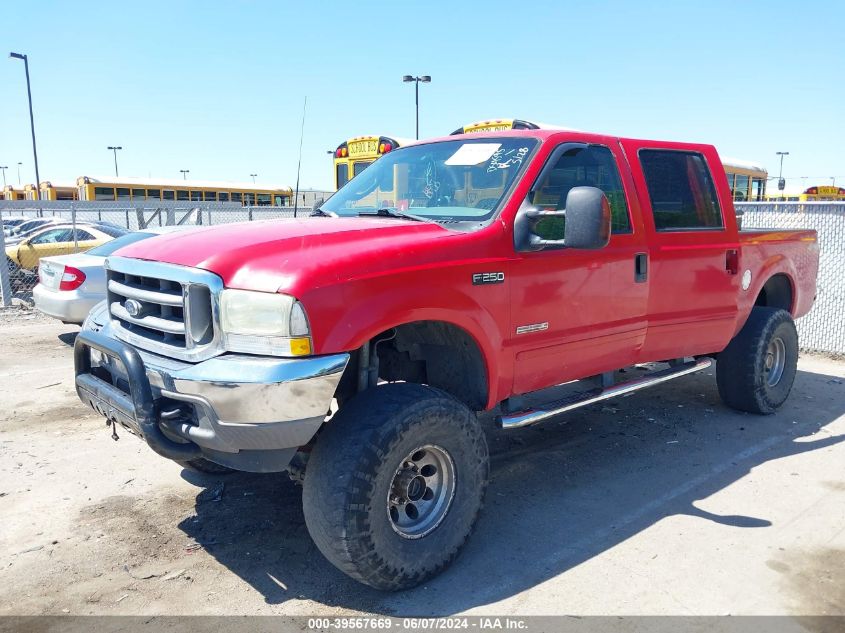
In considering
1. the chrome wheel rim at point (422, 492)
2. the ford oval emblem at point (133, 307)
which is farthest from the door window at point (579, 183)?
the ford oval emblem at point (133, 307)

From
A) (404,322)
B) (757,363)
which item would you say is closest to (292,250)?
(404,322)

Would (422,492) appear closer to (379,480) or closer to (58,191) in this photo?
(379,480)

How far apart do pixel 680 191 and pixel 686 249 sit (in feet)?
1.59

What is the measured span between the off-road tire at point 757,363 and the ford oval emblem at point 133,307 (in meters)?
4.67

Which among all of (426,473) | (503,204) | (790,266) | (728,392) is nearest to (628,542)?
(426,473)

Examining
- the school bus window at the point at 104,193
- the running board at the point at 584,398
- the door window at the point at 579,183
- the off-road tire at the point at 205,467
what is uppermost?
the school bus window at the point at 104,193

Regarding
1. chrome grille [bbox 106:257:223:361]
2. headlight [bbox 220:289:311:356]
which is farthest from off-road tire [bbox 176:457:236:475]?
headlight [bbox 220:289:311:356]

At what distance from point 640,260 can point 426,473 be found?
2.09m

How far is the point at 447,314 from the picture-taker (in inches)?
132

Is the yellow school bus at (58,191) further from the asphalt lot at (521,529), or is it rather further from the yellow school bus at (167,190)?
the asphalt lot at (521,529)

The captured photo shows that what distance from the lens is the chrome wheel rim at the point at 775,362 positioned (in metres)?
6.04

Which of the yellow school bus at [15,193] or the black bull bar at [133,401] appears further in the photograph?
the yellow school bus at [15,193]

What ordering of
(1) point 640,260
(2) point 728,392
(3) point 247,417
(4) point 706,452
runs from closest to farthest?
1. (3) point 247,417
2. (1) point 640,260
3. (4) point 706,452
4. (2) point 728,392

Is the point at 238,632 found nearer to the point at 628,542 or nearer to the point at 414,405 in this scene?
the point at 414,405
